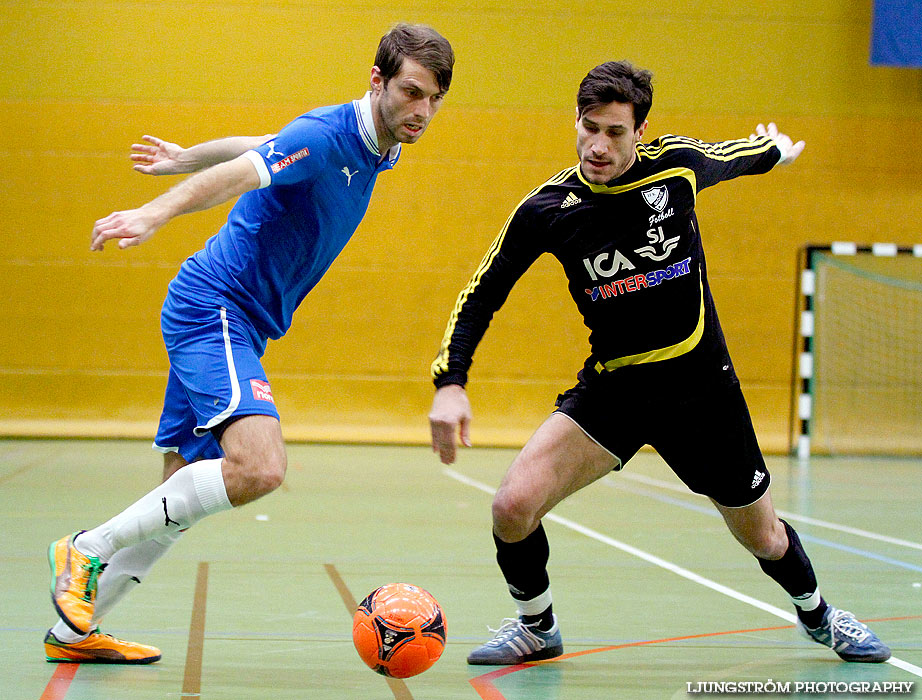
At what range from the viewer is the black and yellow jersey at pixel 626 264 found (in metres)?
3.62

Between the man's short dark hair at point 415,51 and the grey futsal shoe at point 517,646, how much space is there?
1911 millimetres

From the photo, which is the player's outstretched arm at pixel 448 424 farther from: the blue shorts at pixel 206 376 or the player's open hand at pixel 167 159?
the player's open hand at pixel 167 159

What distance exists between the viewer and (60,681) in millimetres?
3312

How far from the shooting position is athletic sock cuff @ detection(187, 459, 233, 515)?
329cm

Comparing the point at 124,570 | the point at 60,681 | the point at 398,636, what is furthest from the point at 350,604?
the point at 60,681

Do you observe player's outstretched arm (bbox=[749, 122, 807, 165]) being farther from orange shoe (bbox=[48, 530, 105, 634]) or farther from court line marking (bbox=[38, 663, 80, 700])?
court line marking (bbox=[38, 663, 80, 700])

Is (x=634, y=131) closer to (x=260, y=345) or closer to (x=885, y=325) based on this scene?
(x=260, y=345)

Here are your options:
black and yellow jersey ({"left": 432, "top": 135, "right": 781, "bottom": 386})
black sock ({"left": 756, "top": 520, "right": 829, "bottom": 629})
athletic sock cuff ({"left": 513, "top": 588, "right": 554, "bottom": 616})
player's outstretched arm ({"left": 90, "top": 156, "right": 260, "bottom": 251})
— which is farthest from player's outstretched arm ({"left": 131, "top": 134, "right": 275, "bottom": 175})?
black sock ({"left": 756, "top": 520, "right": 829, "bottom": 629})

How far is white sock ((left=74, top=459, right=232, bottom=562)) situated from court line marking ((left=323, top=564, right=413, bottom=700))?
2.56 ft

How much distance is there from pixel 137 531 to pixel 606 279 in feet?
5.76

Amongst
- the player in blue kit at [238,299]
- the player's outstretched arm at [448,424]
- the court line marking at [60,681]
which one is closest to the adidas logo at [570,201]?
the player in blue kit at [238,299]

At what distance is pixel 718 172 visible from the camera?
12.7 ft

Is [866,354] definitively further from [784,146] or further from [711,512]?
[784,146]

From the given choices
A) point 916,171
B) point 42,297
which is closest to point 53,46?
point 42,297
